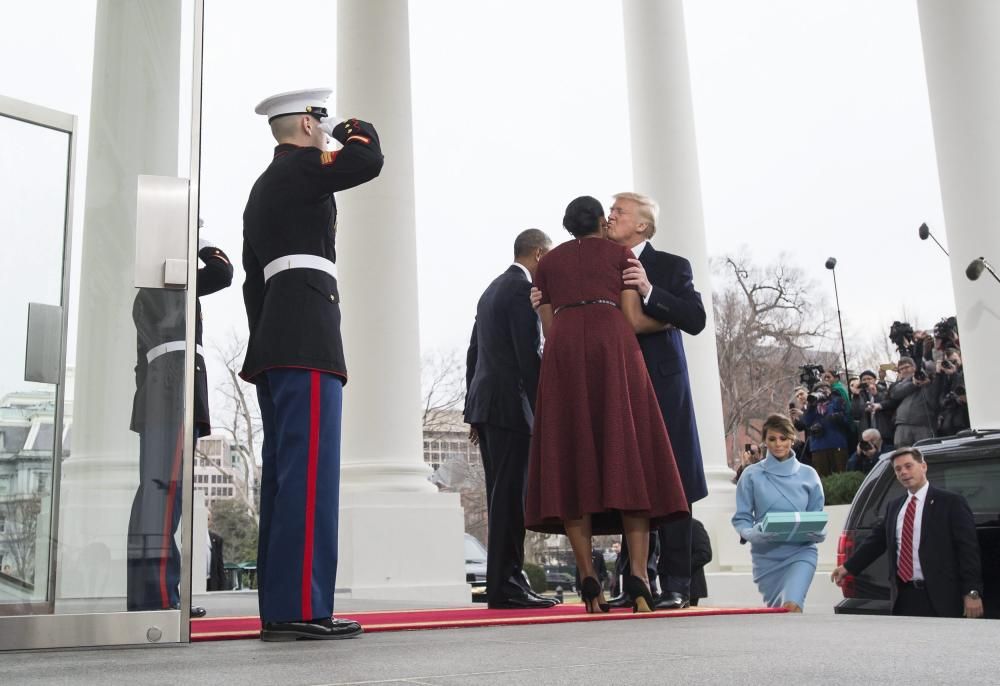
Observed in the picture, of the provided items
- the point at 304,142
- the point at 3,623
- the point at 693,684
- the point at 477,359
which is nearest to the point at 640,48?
the point at 477,359

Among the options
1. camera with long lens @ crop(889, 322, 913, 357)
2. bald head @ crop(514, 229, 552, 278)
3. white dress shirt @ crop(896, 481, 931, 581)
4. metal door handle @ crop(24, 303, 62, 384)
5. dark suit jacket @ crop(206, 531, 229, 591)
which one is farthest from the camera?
dark suit jacket @ crop(206, 531, 229, 591)

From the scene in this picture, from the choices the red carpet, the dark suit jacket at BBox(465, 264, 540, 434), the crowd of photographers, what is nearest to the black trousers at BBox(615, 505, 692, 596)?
the red carpet

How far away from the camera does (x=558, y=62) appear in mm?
77188

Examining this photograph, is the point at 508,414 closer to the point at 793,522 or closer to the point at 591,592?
the point at 591,592

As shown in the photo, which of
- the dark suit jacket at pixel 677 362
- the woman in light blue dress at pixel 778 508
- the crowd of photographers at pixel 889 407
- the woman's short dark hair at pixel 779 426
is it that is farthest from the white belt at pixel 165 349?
the crowd of photographers at pixel 889 407

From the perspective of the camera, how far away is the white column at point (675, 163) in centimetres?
2195

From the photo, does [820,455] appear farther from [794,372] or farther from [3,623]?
[794,372]

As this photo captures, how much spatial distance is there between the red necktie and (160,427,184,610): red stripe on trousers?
7.70 metres

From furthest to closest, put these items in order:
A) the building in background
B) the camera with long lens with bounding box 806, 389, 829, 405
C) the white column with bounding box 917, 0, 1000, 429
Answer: the building in background
the camera with long lens with bounding box 806, 389, 829, 405
the white column with bounding box 917, 0, 1000, 429

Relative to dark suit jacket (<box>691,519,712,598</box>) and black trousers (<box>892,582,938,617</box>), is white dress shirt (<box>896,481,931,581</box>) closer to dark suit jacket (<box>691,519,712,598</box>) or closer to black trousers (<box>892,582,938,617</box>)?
black trousers (<box>892,582,938,617</box>)

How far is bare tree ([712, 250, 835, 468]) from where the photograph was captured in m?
64.6

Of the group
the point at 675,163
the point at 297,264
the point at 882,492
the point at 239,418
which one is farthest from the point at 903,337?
the point at 239,418

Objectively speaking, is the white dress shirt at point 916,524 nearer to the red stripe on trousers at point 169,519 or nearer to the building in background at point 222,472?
the red stripe on trousers at point 169,519

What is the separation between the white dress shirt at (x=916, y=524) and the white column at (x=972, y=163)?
23.9 ft
